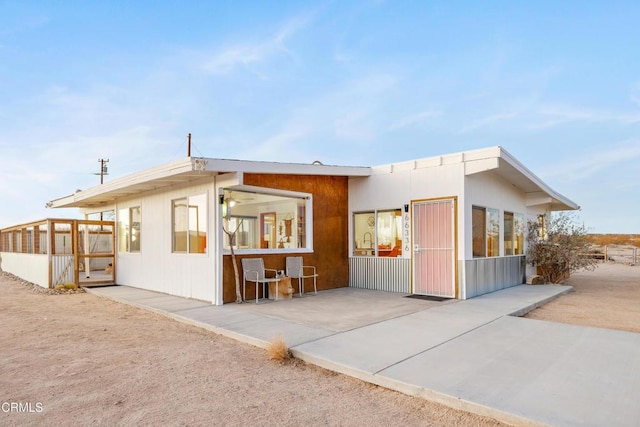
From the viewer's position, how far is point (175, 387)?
11.1ft

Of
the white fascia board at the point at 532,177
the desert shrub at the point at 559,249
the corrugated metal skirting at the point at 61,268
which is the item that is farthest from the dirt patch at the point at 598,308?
the corrugated metal skirting at the point at 61,268

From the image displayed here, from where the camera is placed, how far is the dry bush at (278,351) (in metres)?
4.11

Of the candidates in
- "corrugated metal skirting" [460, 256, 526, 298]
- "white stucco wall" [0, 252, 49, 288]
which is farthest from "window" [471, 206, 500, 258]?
"white stucco wall" [0, 252, 49, 288]

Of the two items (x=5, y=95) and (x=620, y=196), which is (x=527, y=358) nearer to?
(x=5, y=95)

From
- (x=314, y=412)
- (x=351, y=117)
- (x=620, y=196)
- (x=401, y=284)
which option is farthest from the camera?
(x=620, y=196)

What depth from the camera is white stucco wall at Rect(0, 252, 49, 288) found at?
→ 10695 millimetres

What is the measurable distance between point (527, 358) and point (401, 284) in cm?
483

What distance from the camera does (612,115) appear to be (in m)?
14.5

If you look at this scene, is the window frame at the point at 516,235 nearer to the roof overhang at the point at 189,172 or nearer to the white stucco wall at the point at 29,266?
the roof overhang at the point at 189,172

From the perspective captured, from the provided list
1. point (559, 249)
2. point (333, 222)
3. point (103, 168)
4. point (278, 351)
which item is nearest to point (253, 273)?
point (333, 222)

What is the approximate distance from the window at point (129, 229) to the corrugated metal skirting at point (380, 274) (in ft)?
18.0

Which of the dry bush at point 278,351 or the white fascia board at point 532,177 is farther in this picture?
the white fascia board at point 532,177

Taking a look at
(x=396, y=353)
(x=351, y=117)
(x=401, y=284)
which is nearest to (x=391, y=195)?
(x=401, y=284)

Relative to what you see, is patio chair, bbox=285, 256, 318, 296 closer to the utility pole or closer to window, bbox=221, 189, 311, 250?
window, bbox=221, 189, 311, 250
